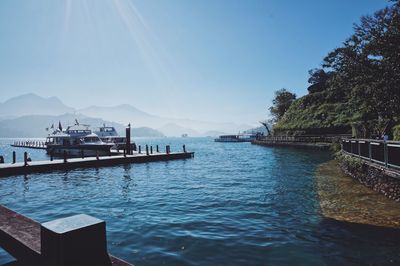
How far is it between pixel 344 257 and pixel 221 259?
3.00 metres

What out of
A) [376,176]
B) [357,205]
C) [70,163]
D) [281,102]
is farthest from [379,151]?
[281,102]

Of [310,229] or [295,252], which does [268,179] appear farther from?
[295,252]

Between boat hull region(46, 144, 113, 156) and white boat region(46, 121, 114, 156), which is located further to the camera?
white boat region(46, 121, 114, 156)

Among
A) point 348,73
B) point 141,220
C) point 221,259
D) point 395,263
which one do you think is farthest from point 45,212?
point 348,73

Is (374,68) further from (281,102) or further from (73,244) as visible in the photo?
(281,102)

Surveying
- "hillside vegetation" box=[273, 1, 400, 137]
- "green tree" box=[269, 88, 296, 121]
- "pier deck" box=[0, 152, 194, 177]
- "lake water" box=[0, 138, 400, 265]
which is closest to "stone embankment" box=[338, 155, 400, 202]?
"lake water" box=[0, 138, 400, 265]

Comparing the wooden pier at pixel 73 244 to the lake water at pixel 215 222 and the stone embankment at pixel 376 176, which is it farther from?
the stone embankment at pixel 376 176

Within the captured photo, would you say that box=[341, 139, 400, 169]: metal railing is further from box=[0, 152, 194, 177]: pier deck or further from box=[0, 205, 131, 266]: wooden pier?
box=[0, 152, 194, 177]: pier deck

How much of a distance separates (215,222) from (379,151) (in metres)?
9.72

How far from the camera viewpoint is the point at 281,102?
110m

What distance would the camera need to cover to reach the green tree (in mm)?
107688

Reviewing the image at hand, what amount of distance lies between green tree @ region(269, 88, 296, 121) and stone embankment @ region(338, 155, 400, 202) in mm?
91383

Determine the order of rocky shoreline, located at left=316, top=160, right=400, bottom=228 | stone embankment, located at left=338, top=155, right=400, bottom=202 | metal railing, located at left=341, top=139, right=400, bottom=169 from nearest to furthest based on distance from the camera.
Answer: rocky shoreline, located at left=316, top=160, right=400, bottom=228 < stone embankment, located at left=338, top=155, right=400, bottom=202 < metal railing, located at left=341, top=139, right=400, bottom=169

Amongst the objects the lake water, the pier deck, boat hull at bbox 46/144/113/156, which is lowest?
the lake water
